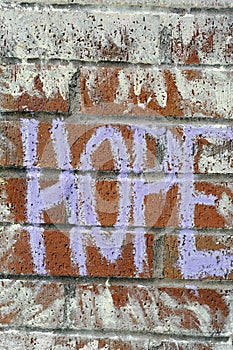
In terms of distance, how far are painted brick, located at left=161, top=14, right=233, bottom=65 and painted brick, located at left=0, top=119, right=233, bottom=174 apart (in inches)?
4.4

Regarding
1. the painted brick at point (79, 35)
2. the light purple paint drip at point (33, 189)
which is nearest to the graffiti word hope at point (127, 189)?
the light purple paint drip at point (33, 189)

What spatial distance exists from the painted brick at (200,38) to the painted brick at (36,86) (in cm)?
17

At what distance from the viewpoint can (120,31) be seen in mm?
859

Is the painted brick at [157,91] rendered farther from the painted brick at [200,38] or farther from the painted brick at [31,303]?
the painted brick at [31,303]

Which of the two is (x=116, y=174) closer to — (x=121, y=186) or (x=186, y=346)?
(x=121, y=186)

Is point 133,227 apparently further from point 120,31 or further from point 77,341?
point 120,31

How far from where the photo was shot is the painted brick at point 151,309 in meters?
0.90

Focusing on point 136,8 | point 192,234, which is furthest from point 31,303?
point 136,8

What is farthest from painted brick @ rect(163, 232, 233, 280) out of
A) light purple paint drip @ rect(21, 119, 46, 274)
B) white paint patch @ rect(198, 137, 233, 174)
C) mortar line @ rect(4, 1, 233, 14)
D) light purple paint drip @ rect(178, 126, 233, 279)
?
mortar line @ rect(4, 1, 233, 14)

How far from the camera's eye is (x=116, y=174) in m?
0.88

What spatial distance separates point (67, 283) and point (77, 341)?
103 mm

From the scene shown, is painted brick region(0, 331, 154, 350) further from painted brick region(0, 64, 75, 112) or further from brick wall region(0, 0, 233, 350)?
painted brick region(0, 64, 75, 112)

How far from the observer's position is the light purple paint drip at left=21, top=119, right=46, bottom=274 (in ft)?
2.89

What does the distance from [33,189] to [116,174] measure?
14cm
